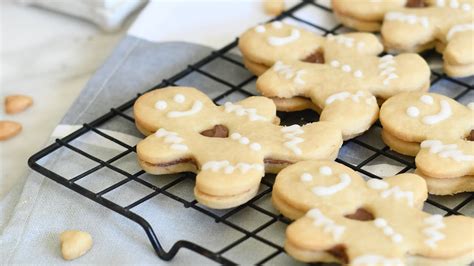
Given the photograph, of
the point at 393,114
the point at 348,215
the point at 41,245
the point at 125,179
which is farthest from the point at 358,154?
the point at 41,245

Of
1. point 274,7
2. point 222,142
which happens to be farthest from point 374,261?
point 274,7

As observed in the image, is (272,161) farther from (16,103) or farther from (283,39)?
(16,103)

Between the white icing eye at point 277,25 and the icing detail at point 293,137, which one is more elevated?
the white icing eye at point 277,25

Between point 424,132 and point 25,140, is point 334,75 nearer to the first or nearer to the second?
point 424,132

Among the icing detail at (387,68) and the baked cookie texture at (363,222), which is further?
the icing detail at (387,68)

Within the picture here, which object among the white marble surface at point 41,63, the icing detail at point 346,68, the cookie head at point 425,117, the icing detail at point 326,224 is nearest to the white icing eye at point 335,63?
the icing detail at point 346,68

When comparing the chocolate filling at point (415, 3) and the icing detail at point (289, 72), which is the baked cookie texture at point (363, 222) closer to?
the icing detail at point (289, 72)
